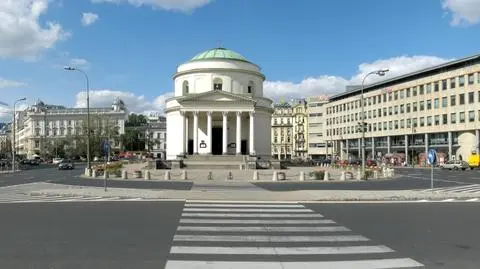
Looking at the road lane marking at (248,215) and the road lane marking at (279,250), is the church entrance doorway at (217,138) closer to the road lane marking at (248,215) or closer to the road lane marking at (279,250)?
the road lane marking at (248,215)

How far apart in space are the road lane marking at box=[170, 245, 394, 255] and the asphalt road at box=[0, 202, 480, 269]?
20 millimetres

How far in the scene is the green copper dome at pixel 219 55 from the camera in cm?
8694

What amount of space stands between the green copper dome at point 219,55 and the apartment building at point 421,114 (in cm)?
3478

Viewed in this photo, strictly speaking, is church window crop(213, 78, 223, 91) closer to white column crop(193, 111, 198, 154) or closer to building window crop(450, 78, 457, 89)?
white column crop(193, 111, 198, 154)

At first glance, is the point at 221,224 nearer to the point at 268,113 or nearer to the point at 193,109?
the point at 193,109

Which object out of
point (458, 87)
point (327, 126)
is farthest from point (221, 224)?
point (327, 126)

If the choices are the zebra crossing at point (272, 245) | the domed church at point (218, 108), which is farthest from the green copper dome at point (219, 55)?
the zebra crossing at point (272, 245)

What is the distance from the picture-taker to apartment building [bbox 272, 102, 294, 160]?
168875 mm

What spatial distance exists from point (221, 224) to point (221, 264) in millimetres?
5085

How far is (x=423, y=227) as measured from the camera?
44.3 ft

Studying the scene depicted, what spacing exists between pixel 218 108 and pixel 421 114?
44.5 m

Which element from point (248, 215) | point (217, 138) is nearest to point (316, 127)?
point (217, 138)

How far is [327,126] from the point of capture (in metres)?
144

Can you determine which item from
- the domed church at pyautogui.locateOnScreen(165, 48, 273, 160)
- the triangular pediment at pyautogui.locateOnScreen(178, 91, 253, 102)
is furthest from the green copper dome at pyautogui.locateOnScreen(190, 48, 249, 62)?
the triangular pediment at pyautogui.locateOnScreen(178, 91, 253, 102)
